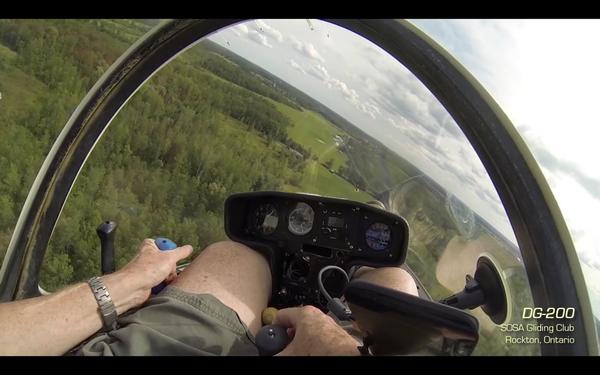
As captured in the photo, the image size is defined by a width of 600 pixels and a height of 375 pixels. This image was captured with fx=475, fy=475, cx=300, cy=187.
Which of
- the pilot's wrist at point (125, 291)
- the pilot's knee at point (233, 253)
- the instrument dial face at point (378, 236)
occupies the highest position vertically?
the instrument dial face at point (378, 236)

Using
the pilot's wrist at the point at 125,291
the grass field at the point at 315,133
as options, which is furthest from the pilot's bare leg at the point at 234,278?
the grass field at the point at 315,133

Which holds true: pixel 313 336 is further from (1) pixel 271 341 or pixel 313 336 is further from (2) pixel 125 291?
(2) pixel 125 291

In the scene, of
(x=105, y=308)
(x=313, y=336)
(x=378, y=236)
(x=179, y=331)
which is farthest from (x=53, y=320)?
(x=378, y=236)

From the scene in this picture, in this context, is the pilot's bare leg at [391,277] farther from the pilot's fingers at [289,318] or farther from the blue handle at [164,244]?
the blue handle at [164,244]

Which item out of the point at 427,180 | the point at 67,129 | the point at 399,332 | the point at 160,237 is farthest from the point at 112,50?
the point at 399,332

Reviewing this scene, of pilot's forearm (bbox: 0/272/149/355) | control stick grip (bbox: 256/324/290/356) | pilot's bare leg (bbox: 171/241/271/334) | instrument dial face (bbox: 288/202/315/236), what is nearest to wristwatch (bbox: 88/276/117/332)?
pilot's forearm (bbox: 0/272/149/355)
